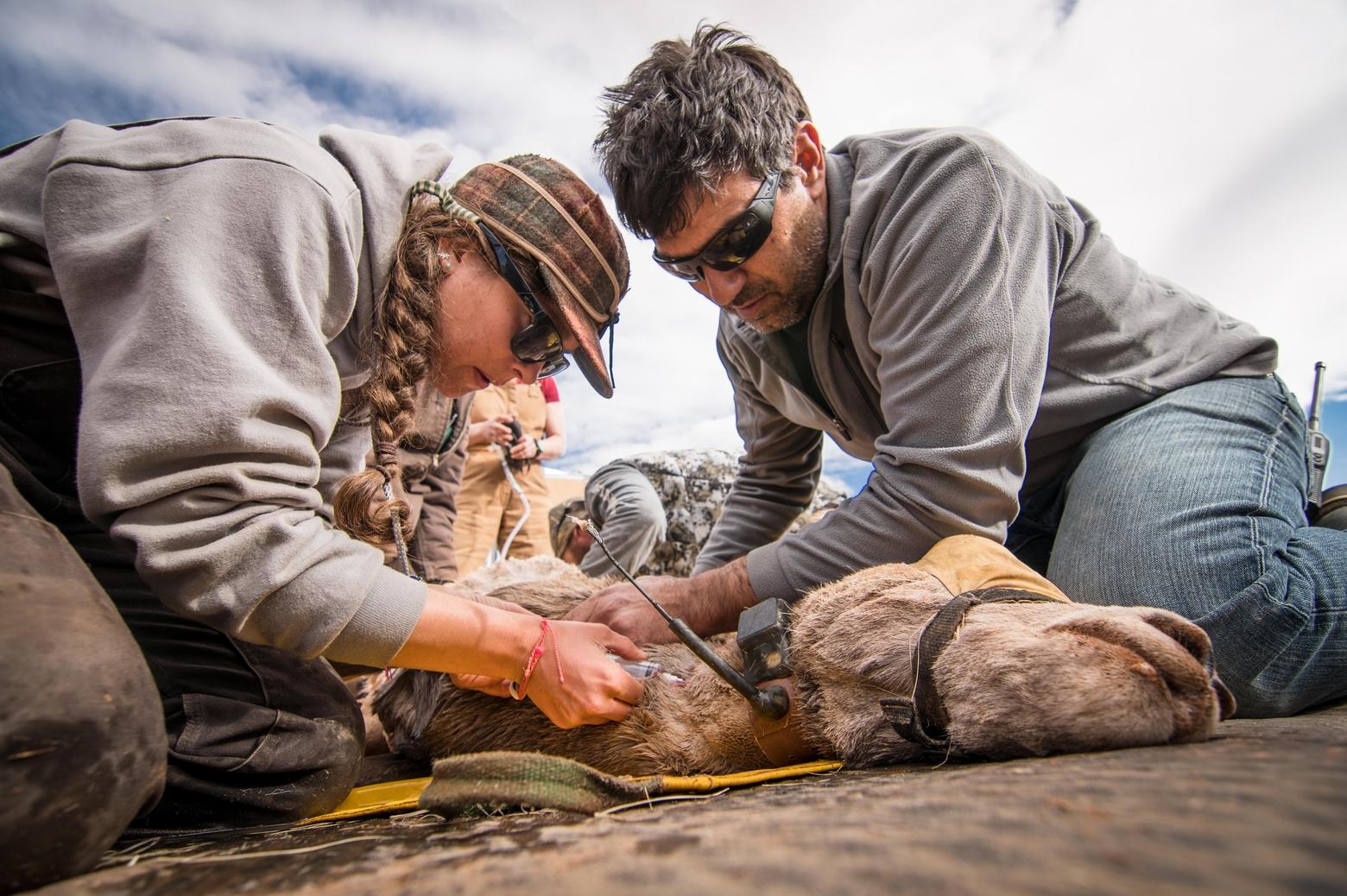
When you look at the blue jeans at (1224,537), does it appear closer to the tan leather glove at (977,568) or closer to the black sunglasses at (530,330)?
the tan leather glove at (977,568)

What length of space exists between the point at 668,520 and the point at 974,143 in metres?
4.00

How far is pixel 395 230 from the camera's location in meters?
1.83

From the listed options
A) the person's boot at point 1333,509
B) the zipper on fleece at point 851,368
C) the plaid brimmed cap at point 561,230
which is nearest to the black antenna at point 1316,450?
the person's boot at point 1333,509

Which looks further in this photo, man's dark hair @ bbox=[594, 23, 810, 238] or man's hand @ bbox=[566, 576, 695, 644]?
man's dark hair @ bbox=[594, 23, 810, 238]

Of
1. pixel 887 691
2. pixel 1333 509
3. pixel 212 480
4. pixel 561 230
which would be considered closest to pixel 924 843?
pixel 887 691

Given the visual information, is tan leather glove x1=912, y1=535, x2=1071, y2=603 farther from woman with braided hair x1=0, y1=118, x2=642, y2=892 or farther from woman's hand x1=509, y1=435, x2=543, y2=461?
woman's hand x1=509, y1=435, x2=543, y2=461

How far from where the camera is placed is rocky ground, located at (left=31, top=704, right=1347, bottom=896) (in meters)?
0.50

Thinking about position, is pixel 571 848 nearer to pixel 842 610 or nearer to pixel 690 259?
pixel 842 610

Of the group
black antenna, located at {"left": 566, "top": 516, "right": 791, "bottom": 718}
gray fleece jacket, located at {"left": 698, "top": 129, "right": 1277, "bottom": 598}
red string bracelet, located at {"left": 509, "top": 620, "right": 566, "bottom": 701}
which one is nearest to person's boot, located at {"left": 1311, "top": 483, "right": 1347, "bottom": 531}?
gray fleece jacket, located at {"left": 698, "top": 129, "right": 1277, "bottom": 598}

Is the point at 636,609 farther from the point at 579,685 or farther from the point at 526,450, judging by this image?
the point at 526,450

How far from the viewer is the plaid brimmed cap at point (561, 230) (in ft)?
7.00

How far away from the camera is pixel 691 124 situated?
2.58m

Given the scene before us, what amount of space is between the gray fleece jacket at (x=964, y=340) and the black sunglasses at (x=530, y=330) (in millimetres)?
953

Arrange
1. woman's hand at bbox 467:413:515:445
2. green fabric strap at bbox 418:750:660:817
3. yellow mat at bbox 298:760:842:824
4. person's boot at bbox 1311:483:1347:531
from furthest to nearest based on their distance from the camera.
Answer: woman's hand at bbox 467:413:515:445 < person's boot at bbox 1311:483:1347:531 < yellow mat at bbox 298:760:842:824 < green fabric strap at bbox 418:750:660:817
